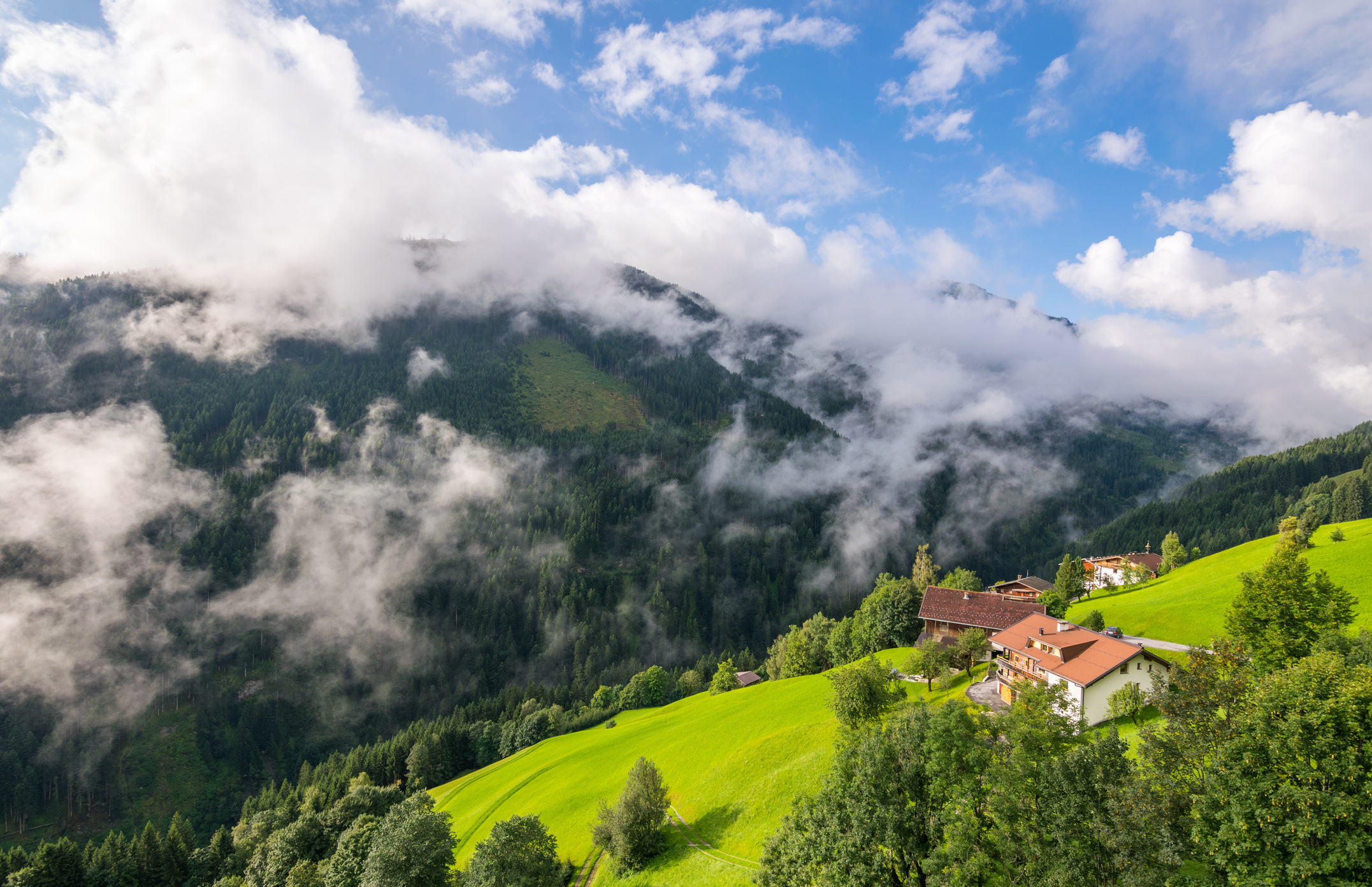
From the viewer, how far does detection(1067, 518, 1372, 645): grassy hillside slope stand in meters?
61.6

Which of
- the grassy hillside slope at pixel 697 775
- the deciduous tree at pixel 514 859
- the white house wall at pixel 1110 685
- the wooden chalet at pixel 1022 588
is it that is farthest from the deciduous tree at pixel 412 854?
the wooden chalet at pixel 1022 588

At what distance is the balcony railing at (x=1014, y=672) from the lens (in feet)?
166

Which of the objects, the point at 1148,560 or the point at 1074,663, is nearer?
the point at 1074,663

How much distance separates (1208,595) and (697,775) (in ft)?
239

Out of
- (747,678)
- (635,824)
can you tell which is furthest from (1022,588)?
(635,824)

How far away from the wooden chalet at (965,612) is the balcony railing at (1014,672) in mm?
13323

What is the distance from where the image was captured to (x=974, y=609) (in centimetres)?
7731

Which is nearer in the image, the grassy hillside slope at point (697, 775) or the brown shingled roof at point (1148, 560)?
the grassy hillside slope at point (697, 775)

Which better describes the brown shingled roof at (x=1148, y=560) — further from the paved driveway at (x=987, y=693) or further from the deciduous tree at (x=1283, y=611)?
the deciduous tree at (x=1283, y=611)

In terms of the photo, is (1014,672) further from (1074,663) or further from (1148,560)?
(1148,560)

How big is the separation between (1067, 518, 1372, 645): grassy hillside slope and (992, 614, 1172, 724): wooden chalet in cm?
2069

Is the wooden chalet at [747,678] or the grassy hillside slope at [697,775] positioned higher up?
the grassy hillside slope at [697,775]

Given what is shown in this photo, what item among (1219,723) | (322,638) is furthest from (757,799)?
(322,638)

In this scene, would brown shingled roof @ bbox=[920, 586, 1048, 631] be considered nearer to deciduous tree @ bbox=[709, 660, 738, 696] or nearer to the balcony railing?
the balcony railing
